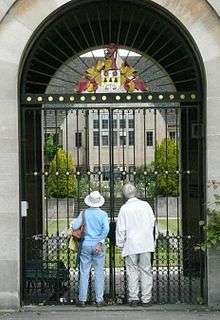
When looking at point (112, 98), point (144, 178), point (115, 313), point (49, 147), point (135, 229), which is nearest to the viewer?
point (115, 313)

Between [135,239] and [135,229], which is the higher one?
[135,229]

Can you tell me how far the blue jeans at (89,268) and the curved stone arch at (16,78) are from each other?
85 centimetres

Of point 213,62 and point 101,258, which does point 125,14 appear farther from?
point 101,258

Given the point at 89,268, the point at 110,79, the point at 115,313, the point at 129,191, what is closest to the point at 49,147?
the point at 110,79

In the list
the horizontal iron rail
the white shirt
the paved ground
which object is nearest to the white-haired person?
the white shirt

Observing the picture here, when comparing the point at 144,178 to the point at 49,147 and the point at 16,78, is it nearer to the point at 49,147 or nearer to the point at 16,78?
the point at 16,78

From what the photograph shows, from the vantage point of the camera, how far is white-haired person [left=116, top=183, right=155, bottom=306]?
31.2ft

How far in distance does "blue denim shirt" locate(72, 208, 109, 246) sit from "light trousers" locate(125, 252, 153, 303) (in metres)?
0.47

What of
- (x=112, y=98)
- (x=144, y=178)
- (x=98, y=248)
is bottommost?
(x=98, y=248)

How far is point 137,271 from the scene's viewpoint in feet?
31.6

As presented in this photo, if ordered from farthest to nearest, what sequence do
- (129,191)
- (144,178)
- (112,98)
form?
(144,178) < (112,98) < (129,191)

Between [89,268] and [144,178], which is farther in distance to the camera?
[144,178]

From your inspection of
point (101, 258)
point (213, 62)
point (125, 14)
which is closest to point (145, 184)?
point (101, 258)

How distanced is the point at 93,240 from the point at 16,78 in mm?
2368
